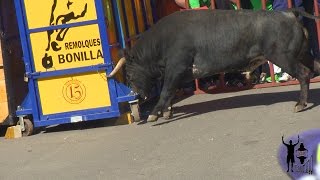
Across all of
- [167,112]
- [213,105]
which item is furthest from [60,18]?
[213,105]

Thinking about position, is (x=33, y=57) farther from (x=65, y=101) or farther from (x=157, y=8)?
(x=157, y=8)

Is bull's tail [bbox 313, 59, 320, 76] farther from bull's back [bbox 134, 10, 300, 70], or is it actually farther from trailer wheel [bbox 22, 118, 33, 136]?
trailer wheel [bbox 22, 118, 33, 136]

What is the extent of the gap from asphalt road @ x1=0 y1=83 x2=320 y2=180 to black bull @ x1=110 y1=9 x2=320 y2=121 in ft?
1.72

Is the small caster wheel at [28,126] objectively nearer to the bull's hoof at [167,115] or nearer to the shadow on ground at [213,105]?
the shadow on ground at [213,105]

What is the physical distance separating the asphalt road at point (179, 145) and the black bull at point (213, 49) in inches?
20.6

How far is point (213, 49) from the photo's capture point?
7.70 metres

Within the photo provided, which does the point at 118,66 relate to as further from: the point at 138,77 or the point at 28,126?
the point at 28,126

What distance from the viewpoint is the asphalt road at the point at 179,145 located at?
548 cm

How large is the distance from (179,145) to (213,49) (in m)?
1.77

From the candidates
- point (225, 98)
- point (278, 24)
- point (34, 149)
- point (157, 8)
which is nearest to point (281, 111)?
point (278, 24)

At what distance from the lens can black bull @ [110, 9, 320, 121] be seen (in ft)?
24.3

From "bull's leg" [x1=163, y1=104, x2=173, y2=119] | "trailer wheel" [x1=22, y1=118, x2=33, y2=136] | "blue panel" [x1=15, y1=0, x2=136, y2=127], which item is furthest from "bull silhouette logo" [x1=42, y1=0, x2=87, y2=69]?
"bull's leg" [x1=163, y1=104, x2=173, y2=119]

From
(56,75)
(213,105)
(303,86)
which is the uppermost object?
(56,75)

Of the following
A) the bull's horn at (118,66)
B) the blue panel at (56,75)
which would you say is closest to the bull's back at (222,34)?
the bull's horn at (118,66)
